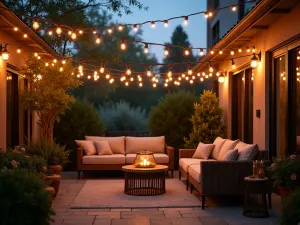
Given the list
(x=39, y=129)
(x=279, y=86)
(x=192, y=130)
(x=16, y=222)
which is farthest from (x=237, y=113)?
(x=16, y=222)

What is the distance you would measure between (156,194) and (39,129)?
541 cm

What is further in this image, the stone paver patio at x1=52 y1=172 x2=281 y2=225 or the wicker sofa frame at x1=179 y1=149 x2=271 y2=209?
the wicker sofa frame at x1=179 y1=149 x2=271 y2=209

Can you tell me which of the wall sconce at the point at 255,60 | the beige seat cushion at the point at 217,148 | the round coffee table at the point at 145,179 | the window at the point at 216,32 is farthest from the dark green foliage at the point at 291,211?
the window at the point at 216,32

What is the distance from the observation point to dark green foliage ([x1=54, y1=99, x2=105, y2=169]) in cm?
1151

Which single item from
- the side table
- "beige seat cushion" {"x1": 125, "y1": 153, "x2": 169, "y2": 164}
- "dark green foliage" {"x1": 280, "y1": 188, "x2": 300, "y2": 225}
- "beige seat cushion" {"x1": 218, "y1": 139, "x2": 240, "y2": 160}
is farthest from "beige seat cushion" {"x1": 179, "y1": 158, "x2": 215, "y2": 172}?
"dark green foliage" {"x1": 280, "y1": 188, "x2": 300, "y2": 225}

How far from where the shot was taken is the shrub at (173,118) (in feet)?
38.7

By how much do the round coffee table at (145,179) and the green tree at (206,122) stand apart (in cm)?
307

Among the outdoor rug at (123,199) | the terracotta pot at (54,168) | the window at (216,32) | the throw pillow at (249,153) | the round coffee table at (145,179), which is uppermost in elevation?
the window at (216,32)

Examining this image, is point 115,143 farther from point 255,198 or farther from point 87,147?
point 255,198

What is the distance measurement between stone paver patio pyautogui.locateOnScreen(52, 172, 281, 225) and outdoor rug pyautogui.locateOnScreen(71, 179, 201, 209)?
8.9 inches

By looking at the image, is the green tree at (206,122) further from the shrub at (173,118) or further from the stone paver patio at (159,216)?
the stone paver patio at (159,216)

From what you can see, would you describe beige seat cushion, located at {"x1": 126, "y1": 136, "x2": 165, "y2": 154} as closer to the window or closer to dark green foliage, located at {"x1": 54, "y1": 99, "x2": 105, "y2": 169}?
dark green foliage, located at {"x1": 54, "y1": 99, "x2": 105, "y2": 169}

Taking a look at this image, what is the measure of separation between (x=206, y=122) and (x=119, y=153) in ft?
7.11

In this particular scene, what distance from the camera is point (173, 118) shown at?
1188 centimetres
